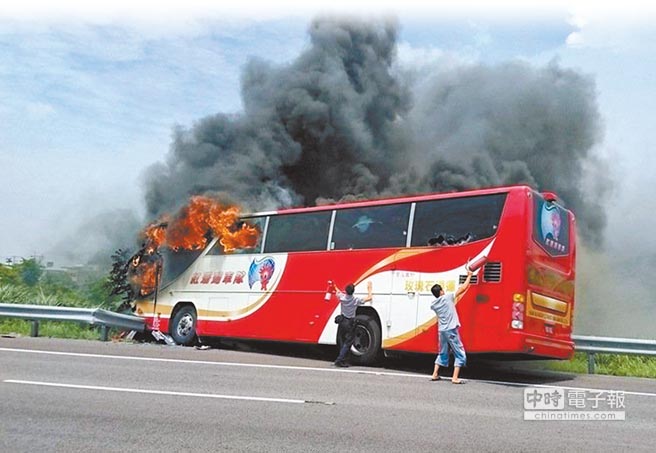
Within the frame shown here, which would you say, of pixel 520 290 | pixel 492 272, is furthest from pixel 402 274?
pixel 520 290

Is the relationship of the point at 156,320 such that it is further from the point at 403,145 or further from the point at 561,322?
the point at 403,145

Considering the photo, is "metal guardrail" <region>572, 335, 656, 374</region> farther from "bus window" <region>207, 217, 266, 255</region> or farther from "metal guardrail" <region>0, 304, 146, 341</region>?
"metal guardrail" <region>0, 304, 146, 341</region>

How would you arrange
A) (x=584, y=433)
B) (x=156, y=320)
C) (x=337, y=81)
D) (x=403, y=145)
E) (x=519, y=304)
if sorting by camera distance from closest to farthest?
1. (x=584, y=433)
2. (x=519, y=304)
3. (x=156, y=320)
4. (x=337, y=81)
5. (x=403, y=145)

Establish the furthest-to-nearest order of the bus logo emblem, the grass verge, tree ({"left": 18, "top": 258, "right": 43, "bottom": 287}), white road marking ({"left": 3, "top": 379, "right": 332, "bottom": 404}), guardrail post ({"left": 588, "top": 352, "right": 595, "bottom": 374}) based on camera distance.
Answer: tree ({"left": 18, "top": 258, "right": 43, "bottom": 287}), the grass verge, the bus logo emblem, guardrail post ({"left": 588, "top": 352, "right": 595, "bottom": 374}), white road marking ({"left": 3, "top": 379, "right": 332, "bottom": 404})

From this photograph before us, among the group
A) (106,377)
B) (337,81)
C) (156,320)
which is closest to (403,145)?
(337,81)

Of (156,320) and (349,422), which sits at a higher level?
(156,320)

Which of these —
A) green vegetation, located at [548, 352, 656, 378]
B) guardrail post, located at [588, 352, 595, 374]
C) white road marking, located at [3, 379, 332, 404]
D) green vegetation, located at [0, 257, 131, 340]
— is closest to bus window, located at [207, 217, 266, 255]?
green vegetation, located at [0, 257, 131, 340]

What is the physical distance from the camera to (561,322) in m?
11.6

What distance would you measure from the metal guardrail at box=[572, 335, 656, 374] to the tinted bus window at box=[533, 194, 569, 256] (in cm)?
182

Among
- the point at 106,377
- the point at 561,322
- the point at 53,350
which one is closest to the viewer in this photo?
the point at 106,377

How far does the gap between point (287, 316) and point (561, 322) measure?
4.88 meters

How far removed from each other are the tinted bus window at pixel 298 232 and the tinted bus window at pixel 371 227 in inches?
11.8

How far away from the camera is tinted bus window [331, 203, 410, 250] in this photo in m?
12.1

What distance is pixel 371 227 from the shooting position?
41.1 ft
